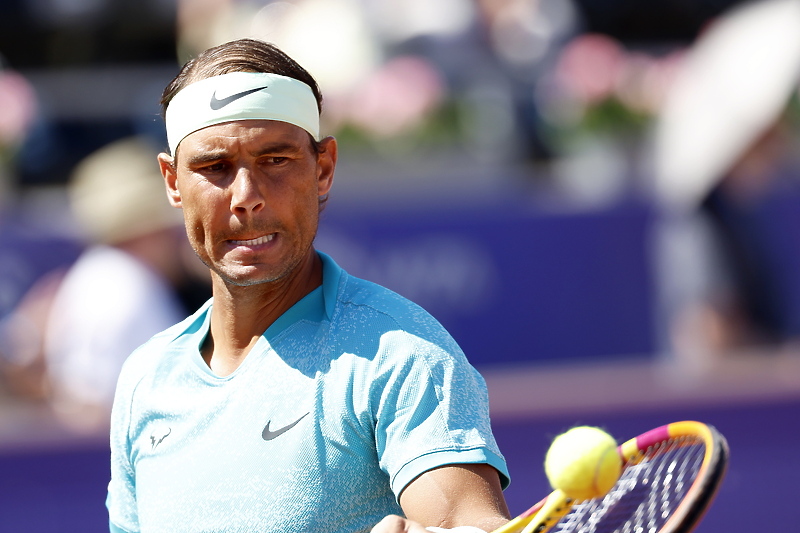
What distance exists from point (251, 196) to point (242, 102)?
180mm

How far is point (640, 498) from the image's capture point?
8.43 ft

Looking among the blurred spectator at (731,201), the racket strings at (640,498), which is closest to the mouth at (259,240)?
the racket strings at (640,498)

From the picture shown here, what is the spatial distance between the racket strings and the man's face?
2.58 ft

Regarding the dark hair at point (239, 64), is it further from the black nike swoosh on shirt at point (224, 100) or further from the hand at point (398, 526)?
the hand at point (398, 526)

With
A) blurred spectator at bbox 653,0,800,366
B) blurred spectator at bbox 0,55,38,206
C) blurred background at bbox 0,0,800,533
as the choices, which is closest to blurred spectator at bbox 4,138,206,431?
blurred background at bbox 0,0,800,533

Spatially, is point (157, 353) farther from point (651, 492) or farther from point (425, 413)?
point (651, 492)

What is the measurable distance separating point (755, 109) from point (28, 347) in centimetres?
390

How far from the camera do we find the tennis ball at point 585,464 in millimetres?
2133

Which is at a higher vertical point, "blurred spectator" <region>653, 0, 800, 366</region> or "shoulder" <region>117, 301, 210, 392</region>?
"blurred spectator" <region>653, 0, 800, 366</region>

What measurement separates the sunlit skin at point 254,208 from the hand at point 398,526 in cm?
56

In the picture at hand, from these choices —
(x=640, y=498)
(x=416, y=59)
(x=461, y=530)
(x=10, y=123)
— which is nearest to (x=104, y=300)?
(x=10, y=123)

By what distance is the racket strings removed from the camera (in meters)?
2.46

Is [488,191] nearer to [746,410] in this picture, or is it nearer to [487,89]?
[487,89]

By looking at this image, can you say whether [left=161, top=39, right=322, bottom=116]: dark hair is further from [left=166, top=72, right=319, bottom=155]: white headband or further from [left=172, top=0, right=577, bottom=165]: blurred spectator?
[left=172, top=0, right=577, bottom=165]: blurred spectator
